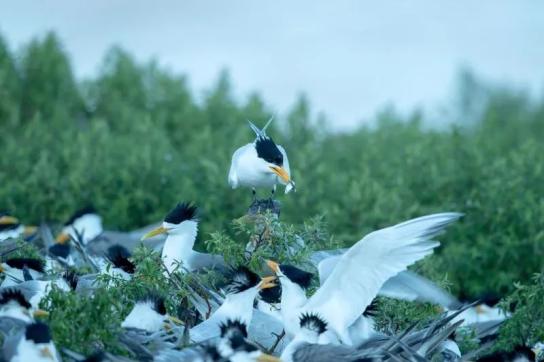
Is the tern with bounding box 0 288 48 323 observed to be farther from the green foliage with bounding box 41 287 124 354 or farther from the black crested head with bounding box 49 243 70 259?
the black crested head with bounding box 49 243 70 259

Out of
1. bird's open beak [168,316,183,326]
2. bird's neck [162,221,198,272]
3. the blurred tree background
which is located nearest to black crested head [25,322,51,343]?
bird's open beak [168,316,183,326]

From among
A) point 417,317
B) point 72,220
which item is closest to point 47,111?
point 72,220

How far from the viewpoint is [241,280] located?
272 inches

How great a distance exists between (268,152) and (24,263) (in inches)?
65.9

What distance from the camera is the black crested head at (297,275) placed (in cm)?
691

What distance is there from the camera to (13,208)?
12.1 metres

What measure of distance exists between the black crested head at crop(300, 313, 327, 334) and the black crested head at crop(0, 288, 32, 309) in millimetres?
1443

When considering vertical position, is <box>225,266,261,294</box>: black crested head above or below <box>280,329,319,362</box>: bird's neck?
above

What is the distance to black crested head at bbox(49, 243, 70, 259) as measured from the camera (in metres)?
9.63

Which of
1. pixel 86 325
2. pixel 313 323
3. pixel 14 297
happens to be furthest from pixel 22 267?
pixel 313 323

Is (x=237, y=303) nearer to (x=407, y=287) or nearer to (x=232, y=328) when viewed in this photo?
(x=232, y=328)

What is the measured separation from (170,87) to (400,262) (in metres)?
9.44

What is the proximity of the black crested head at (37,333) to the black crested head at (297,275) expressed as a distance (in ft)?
4.69

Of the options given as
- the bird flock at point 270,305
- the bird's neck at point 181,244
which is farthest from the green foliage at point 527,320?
the bird's neck at point 181,244
